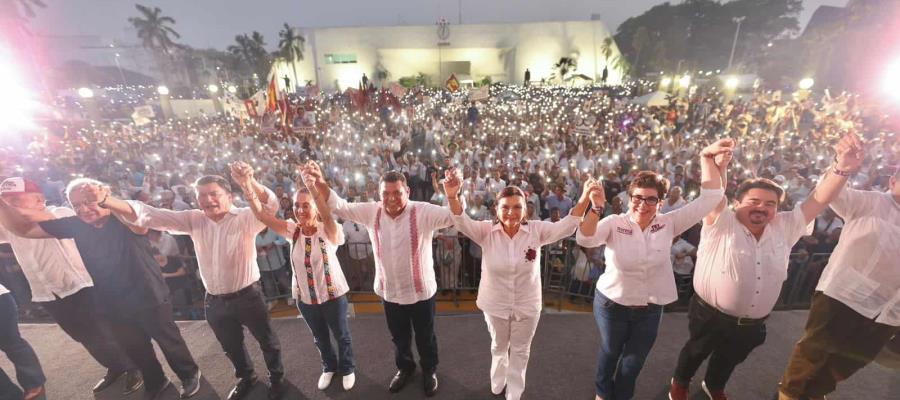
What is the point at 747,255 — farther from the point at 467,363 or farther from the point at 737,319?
the point at 467,363

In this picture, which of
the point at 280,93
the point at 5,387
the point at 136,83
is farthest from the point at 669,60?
the point at 136,83

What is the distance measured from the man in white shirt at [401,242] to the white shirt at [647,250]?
4.16 feet

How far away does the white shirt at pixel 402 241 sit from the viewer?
3.04m

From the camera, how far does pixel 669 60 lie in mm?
50719

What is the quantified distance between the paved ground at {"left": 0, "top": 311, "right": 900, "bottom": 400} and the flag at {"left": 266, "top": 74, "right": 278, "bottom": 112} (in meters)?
7.58

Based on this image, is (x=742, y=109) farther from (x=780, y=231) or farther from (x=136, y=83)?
(x=136, y=83)

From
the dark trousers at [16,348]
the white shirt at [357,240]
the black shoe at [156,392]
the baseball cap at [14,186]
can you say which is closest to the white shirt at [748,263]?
the white shirt at [357,240]

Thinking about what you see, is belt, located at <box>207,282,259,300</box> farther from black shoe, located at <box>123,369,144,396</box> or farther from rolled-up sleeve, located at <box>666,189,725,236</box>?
rolled-up sleeve, located at <box>666,189,725,236</box>

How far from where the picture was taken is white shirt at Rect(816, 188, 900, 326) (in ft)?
8.55

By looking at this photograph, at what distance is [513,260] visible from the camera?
2.88 metres

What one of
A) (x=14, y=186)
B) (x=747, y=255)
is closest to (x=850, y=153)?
(x=747, y=255)

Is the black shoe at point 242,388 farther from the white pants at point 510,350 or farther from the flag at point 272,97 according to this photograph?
the flag at point 272,97

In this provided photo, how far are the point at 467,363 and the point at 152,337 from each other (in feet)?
10.1

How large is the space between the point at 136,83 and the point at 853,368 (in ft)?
280
